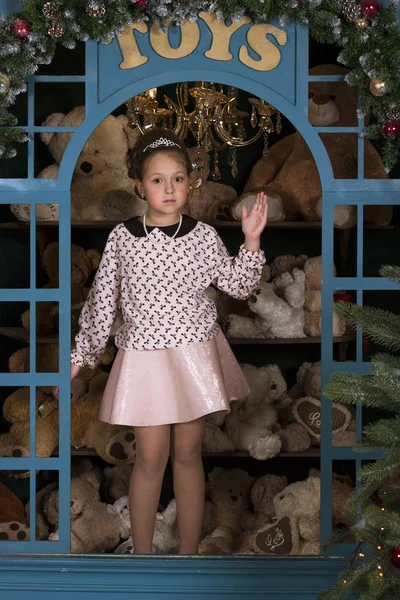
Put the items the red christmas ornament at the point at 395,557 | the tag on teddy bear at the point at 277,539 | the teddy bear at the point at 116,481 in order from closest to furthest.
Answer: the red christmas ornament at the point at 395,557, the tag on teddy bear at the point at 277,539, the teddy bear at the point at 116,481

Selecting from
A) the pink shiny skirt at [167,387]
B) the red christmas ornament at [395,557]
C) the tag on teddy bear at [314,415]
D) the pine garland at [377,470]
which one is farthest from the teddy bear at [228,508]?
the red christmas ornament at [395,557]

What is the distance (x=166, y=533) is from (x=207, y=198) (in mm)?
Result: 1517

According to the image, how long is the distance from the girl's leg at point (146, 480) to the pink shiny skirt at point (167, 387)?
7cm

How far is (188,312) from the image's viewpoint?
3.20 meters

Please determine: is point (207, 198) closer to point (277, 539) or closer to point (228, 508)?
point (228, 508)

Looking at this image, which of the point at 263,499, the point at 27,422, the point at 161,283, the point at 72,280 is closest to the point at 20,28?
the point at 161,283

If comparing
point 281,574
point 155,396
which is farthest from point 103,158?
point 281,574

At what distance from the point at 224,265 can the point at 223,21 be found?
2.73 feet

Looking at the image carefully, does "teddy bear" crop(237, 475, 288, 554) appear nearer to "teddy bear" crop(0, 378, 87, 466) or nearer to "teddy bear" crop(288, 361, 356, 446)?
"teddy bear" crop(288, 361, 356, 446)

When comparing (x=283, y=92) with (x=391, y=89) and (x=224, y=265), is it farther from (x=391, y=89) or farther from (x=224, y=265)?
(x=224, y=265)

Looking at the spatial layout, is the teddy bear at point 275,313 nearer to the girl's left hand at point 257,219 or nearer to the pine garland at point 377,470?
the girl's left hand at point 257,219

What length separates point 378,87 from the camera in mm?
2861

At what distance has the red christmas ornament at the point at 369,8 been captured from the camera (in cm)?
287

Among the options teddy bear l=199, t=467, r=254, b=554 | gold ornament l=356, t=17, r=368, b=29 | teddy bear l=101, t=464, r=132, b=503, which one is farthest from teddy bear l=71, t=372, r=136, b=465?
gold ornament l=356, t=17, r=368, b=29
